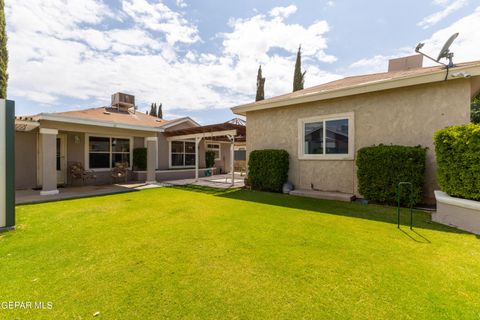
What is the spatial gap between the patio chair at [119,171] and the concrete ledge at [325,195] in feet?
30.9

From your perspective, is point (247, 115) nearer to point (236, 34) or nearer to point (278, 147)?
point (278, 147)

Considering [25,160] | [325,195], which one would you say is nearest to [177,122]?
[25,160]

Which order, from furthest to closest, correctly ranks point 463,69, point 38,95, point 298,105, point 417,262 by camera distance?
point 38,95
point 298,105
point 463,69
point 417,262

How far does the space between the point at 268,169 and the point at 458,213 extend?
18.5 ft

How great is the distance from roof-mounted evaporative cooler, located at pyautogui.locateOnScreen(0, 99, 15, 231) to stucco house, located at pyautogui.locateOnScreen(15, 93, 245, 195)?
15.4 ft

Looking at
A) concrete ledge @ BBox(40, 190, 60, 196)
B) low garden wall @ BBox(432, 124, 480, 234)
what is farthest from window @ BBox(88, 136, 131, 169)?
low garden wall @ BBox(432, 124, 480, 234)

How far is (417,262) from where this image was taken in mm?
2975

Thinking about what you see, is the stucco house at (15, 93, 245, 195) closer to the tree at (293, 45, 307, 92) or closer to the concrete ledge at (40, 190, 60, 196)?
the concrete ledge at (40, 190, 60, 196)

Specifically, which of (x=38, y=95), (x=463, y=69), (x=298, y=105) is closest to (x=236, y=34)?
(x=298, y=105)

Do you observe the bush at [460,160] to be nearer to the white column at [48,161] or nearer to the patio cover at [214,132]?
the patio cover at [214,132]

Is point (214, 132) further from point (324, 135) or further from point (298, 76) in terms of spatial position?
point (298, 76)

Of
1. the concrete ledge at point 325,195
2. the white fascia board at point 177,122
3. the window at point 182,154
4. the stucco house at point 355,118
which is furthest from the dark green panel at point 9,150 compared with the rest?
the window at point 182,154

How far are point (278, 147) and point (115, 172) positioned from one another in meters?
9.06

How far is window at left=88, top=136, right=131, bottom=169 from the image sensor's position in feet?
38.7
